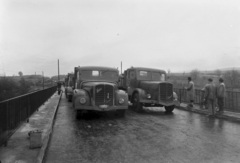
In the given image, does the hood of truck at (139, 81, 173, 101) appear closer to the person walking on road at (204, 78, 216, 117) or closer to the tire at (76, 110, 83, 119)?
the person walking on road at (204, 78, 216, 117)

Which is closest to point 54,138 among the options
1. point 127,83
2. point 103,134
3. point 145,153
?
point 103,134

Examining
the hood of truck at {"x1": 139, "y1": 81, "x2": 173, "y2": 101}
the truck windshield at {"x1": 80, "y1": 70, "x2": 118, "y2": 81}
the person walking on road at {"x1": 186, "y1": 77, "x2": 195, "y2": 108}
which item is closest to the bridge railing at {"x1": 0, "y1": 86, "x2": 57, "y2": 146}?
the truck windshield at {"x1": 80, "y1": 70, "x2": 118, "y2": 81}

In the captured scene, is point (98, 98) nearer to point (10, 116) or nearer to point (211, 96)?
point (10, 116)

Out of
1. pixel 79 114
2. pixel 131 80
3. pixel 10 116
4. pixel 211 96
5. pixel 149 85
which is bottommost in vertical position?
pixel 79 114

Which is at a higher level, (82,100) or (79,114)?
(82,100)

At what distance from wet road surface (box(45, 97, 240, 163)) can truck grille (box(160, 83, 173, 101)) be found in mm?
2655

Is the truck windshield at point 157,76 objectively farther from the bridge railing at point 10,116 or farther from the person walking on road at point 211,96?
the bridge railing at point 10,116

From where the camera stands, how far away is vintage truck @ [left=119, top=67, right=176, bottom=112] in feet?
30.7

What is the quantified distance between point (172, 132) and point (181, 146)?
134 centimetres

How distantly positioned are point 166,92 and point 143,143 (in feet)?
16.9

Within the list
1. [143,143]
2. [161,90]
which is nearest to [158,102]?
[161,90]

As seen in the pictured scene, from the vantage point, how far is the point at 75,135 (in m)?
5.43

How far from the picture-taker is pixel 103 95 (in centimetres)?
763

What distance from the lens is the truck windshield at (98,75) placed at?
9.08 metres
